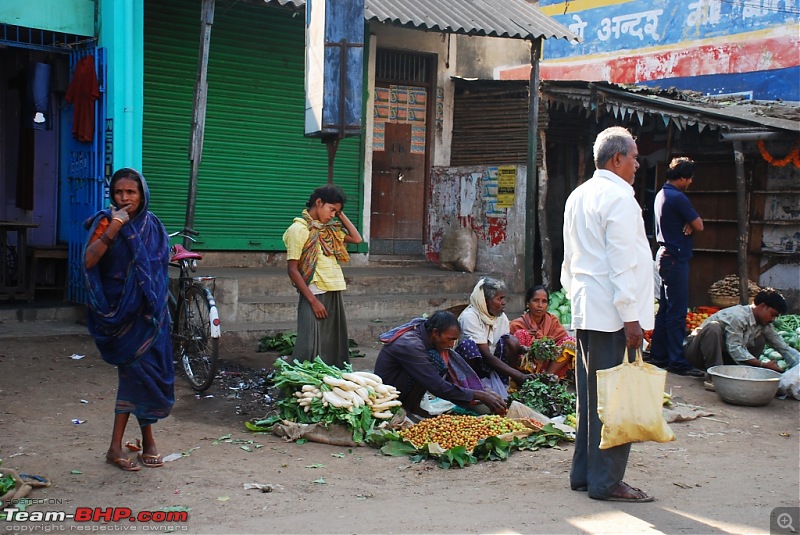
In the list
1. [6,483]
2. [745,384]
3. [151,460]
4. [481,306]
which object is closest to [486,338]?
[481,306]

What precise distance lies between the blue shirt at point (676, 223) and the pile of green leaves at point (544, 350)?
1.93 m

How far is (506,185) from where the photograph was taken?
10805mm

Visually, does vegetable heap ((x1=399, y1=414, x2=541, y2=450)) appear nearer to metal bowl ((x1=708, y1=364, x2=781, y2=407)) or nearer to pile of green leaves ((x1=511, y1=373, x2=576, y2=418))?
pile of green leaves ((x1=511, y1=373, x2=576, y2=418))

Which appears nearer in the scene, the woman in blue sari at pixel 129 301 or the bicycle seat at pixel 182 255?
the woman in blue sari at pixel 129 301

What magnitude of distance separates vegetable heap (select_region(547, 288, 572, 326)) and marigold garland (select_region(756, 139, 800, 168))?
325cm

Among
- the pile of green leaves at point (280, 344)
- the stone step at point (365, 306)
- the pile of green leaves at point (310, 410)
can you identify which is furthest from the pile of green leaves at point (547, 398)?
the stone step at point (365, 306)

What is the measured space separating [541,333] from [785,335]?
133 inches

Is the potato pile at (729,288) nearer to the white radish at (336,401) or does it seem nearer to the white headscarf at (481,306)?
the white headscarf at (481,306)

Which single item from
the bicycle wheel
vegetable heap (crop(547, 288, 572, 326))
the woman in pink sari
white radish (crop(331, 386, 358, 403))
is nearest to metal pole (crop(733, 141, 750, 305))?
vegetable heap (crop(547, 288, 572, 326))

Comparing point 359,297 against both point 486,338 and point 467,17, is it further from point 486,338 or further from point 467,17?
point 467,17

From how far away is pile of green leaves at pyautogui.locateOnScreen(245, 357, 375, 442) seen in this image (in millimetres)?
5359

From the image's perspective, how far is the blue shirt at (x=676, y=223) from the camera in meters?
7.72

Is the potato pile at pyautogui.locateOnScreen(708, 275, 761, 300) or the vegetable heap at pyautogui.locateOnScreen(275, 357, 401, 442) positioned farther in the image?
the potato pile at pyautogui.locateOnScreen(708, 275, 761, 300)

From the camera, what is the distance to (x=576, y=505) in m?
4.16
